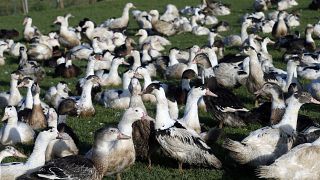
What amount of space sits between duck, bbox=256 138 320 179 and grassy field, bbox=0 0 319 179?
953mm

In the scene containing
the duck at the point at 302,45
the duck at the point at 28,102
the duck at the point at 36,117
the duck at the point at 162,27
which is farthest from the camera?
the duck at the point at 162,27

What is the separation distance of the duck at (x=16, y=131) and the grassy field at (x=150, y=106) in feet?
1.03

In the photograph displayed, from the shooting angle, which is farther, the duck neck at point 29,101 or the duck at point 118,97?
the duck at point 118,97

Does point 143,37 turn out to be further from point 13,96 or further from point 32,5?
point 32,5

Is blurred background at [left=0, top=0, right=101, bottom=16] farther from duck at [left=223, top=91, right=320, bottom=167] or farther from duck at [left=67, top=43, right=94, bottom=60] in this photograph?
duck at [left=223, top=91, right=320, bottom=167]

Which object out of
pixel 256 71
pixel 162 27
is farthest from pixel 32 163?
pixel 162 27

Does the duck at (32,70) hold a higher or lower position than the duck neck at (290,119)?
lower

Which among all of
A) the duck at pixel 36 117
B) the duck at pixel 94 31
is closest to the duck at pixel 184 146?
the duck at pixel 36 117

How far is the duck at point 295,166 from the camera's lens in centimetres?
802

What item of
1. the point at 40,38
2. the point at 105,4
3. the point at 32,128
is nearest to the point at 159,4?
the point at 105,4

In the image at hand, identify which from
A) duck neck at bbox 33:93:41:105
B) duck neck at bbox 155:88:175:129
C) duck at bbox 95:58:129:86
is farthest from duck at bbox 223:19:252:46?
duck neck at bbox 155:88:175:129

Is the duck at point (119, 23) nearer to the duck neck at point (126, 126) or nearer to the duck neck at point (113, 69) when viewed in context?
the duck neck at point (113, 69)

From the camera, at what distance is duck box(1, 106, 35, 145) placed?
11172mm

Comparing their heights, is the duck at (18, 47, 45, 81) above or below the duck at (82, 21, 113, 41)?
below
